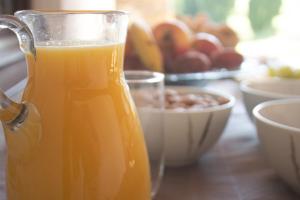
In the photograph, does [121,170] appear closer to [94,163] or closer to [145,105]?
[94,163]

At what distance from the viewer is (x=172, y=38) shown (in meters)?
1.09

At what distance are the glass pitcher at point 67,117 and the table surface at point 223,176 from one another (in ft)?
0.29

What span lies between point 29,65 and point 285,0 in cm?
214

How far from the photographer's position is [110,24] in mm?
370

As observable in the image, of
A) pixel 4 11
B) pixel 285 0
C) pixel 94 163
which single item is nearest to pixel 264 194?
pixel 94 163

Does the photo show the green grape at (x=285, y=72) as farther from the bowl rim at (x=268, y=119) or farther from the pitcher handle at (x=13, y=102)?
the pitcher handle at (x=13, y=102)

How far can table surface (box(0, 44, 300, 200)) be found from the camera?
51cm

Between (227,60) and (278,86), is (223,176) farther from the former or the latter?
(227,60)

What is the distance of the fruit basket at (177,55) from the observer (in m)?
1.00

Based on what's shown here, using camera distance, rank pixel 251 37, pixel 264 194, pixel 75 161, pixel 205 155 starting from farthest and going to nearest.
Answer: pixel 251 37, pixel 205 155, pixel 264 194, pixel 75 161

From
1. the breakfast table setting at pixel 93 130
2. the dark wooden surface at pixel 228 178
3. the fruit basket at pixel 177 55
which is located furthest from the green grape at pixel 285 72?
the breakfast table setting at pixel 93 130

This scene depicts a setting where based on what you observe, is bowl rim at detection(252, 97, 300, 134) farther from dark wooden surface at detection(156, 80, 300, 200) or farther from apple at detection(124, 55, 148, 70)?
apple at detection(124, 55, 148, 70)

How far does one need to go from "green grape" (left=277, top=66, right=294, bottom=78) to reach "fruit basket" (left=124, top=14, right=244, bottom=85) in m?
0.13

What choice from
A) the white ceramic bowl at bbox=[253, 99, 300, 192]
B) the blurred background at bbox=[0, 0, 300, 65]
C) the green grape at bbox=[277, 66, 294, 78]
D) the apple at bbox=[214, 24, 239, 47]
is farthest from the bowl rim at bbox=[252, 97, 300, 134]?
the blurred background at bbox=[0, 0, 300, 65]
